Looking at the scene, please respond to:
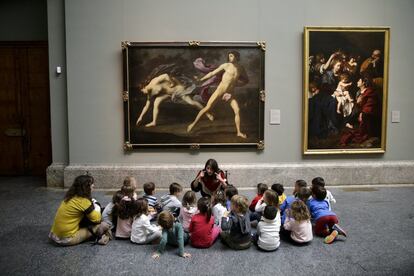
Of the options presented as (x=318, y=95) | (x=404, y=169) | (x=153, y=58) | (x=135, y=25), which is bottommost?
(x=404, y=169)

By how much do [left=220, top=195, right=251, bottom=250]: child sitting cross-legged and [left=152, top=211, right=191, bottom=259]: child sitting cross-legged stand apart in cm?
69

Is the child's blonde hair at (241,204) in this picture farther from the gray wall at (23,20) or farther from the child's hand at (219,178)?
the gray wall at (23,20)

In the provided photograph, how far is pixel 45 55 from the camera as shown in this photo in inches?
464

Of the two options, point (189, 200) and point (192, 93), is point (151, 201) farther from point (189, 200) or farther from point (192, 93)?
point (192, 93)

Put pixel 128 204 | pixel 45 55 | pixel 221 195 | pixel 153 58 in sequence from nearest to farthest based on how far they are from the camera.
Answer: pixel 128 204 < pixel 221 195 < pixel 153 58 < pixel 45 55

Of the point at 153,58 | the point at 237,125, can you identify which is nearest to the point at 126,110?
the point at 153,58

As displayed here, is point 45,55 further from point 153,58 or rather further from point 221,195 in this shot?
point 221,195

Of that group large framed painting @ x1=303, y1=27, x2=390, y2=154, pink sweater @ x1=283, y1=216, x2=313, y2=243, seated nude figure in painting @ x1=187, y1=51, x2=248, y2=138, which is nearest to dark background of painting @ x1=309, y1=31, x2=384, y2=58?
large framed painting @ x1=303, y1=27, x2=390, y2=154

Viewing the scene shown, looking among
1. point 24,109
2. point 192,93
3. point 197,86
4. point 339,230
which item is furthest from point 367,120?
point 24,109

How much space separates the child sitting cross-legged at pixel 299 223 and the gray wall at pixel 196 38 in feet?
14.1

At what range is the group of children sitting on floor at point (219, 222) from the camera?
6.15 m

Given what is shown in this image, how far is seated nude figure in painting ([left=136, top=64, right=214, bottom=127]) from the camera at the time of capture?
10336 millimetres

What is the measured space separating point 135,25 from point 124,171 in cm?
389

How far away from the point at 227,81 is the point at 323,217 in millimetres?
4925
